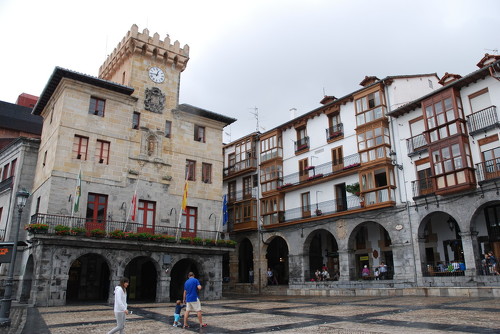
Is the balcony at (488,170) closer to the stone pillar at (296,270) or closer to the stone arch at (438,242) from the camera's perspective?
the stone arch at (438,242)

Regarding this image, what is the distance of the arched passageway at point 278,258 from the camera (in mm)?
36531

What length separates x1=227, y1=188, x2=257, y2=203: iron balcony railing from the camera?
35975 millimetres

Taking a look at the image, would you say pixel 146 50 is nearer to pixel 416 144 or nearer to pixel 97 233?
pixel 97 233

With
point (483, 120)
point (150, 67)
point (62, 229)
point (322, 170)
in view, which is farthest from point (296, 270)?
point (150, 67)

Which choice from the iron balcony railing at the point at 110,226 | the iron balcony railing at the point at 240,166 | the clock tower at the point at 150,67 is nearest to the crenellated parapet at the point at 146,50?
the clock tower at the point at 150,67

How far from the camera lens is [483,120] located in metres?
22.7

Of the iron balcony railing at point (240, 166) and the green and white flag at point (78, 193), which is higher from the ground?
the iron balcony railing at point (240, 166)

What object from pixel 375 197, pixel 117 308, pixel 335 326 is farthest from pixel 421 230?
pixel 117 308

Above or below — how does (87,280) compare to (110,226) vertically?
below

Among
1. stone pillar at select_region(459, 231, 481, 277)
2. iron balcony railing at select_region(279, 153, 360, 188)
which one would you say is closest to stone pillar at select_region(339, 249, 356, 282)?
iron balcony railing at select_region(279, 153, 360, 188)

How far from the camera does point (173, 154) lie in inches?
1163

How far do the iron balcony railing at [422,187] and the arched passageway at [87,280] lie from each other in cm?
2075

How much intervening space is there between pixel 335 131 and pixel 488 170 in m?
11.4

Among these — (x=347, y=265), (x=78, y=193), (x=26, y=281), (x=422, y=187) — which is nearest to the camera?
(x=78, y=193)
